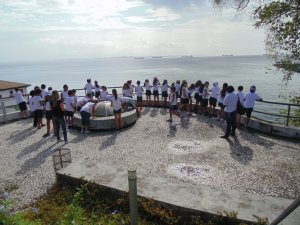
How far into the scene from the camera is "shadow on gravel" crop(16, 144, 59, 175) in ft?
26.3

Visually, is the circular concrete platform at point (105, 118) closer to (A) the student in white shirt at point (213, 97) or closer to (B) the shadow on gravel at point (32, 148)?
(B) the shadow on gravel at point (32, 148)

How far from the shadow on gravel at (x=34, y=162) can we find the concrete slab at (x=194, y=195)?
6.87 ft

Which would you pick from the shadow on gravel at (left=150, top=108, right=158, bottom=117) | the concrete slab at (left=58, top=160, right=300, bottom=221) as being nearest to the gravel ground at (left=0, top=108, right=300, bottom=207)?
the concrete slab at (left=58, top=160, right=300, bottom=221)

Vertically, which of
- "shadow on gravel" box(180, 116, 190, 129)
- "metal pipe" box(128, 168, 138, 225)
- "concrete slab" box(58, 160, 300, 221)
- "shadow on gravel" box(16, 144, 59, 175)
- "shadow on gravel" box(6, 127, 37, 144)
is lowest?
"shadow on gravel" box(16, 144, 59, 175)

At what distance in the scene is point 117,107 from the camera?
11195 millimetres

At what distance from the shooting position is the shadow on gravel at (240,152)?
802 cm

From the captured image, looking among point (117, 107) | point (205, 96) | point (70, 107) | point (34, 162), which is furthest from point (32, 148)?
point (205, 96)

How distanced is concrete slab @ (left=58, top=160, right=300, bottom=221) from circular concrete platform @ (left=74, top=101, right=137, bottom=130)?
4898 mm

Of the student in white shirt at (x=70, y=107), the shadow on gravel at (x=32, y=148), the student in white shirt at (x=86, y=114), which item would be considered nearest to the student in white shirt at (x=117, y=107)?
the student in white shirt at (x=86, y=114)

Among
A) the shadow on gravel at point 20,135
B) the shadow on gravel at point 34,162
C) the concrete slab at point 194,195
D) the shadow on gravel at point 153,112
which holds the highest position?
the concrete slab at point 194,195

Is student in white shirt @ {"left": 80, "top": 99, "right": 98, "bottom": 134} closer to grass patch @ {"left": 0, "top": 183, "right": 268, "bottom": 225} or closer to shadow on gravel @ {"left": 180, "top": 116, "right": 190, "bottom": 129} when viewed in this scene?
shadow on gravel @ {"left": 180, "top": 116, "right": 190, "bottom": 129}

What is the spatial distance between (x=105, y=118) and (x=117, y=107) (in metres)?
0.90

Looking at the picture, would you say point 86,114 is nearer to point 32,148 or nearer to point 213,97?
point 32,148

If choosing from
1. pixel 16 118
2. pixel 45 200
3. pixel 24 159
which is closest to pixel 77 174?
pixel 45 200
